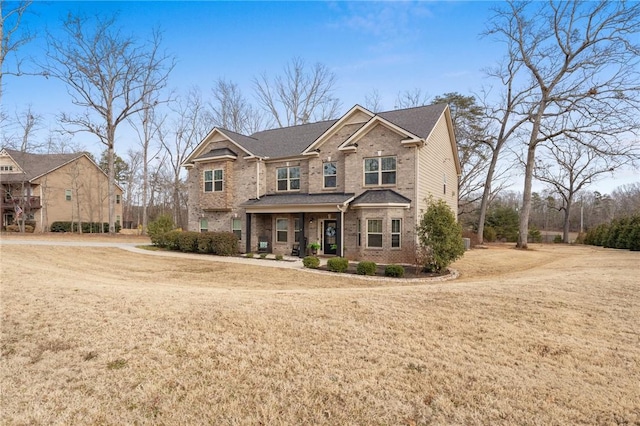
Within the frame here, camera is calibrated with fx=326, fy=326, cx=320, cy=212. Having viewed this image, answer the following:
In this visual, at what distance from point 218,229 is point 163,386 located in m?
18.9

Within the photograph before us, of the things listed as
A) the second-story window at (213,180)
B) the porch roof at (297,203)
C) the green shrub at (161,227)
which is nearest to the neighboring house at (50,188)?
the green shrub at (161,227)

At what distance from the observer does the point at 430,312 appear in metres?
6.19

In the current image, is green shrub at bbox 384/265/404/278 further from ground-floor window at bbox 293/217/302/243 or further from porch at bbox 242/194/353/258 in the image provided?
ground-floor window at bbox 293/217/302/243

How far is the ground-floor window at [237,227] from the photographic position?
2108cm

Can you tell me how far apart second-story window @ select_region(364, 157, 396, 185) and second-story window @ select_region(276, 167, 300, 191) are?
188 inches

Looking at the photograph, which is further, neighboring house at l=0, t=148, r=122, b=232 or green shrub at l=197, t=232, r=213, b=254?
neighboring house at l=0, t=148, r=122, b=232

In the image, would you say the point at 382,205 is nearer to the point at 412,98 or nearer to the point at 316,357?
the point at 316,357

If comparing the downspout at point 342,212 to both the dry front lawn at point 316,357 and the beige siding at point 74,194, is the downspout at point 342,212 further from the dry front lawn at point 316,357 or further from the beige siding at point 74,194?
the beige siding at point 74,194

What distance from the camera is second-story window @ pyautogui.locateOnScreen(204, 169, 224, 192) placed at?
2161cm

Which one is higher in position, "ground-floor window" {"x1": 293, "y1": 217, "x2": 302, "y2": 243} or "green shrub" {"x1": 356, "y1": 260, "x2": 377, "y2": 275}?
"ground-floor window" {"x1": 293, "y1": 217, "x2": 302, "y2": 243}

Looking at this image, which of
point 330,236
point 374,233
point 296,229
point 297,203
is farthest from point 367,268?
point 296,229

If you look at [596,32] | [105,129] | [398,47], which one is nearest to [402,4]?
[398,47]

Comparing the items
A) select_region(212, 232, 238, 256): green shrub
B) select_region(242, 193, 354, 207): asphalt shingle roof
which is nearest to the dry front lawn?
select_region(242, 193, 354, 207): asphalt shingle roof

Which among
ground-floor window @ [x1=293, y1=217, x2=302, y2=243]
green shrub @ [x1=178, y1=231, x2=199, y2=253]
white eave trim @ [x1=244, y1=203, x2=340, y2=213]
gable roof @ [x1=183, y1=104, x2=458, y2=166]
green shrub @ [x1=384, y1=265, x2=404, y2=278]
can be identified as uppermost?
gable roof @ [x1=183, y1=104, x2=458, y2=166]
